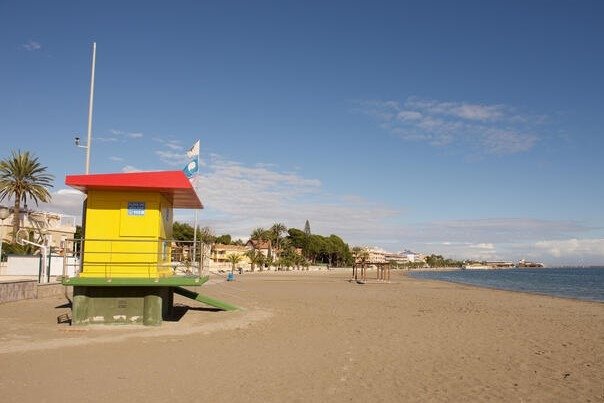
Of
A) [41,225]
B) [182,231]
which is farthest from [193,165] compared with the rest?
[182,231]

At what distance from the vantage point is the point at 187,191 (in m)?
14.0

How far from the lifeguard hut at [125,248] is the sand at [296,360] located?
2.21ft

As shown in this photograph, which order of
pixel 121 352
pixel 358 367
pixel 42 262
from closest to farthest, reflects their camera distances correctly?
pixel 358 367 → pixel 121 352 → pixel 42 262

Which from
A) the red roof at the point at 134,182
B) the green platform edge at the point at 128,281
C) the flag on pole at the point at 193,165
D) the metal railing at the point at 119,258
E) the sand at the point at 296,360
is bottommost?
the sand at the point at 296,360

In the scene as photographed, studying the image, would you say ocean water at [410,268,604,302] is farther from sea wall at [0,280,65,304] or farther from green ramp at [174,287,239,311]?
sea wall at [0,280,65,304]

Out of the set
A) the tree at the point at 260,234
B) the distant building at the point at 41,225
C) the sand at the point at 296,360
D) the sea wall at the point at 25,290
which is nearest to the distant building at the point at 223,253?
the tree at the point at 260,234

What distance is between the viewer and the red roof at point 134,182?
13086 mm

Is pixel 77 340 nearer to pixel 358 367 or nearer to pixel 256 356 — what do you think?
pixel 256 356

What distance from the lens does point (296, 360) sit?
988 cm

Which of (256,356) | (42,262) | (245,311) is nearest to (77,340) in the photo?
Result: (256,356)

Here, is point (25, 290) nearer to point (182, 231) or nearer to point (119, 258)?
point (119, 258)

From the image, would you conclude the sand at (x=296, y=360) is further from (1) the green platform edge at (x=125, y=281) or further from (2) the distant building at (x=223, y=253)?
(2) the distant building at (x=223, y=253)

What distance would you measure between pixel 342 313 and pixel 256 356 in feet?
30.5

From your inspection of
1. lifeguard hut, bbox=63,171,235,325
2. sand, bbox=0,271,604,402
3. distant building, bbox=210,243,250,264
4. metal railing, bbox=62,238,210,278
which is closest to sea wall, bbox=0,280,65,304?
sand, bbox=0,271,604,402
